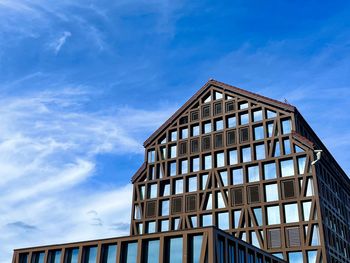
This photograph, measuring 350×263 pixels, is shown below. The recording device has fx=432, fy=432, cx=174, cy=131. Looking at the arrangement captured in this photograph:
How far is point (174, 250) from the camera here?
1502 inches

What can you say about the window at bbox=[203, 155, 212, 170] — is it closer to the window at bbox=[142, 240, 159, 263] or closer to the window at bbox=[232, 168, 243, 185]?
the window at bbox=[232, 168, 243, 185]

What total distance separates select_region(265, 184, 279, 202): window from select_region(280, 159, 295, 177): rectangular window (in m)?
2.30

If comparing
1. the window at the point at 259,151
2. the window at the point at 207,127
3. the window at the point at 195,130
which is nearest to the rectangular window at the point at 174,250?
the window at the point at 259,151

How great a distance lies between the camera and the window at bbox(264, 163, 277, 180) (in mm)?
64812

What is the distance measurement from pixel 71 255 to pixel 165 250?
12343 millimetres

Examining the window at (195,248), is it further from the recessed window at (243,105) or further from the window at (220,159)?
the recessed window at (243,105)

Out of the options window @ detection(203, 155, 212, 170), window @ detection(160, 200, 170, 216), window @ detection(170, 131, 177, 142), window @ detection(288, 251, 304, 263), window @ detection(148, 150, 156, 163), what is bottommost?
window @ detection(288, 251, 304, 263)

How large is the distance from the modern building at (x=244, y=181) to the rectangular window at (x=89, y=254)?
15.3 feet

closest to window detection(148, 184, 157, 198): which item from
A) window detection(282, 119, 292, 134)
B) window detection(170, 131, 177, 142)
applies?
window detection(170, 131, 177, 142)

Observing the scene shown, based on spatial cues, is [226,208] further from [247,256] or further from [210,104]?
[247,256]

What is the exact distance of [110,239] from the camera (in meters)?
42.4

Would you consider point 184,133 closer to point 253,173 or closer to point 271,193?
point 253,173

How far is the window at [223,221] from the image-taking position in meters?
65.2

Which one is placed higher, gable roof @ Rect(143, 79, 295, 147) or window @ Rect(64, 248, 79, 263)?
gable roof @ Rect(143, 79, 295, 147)
